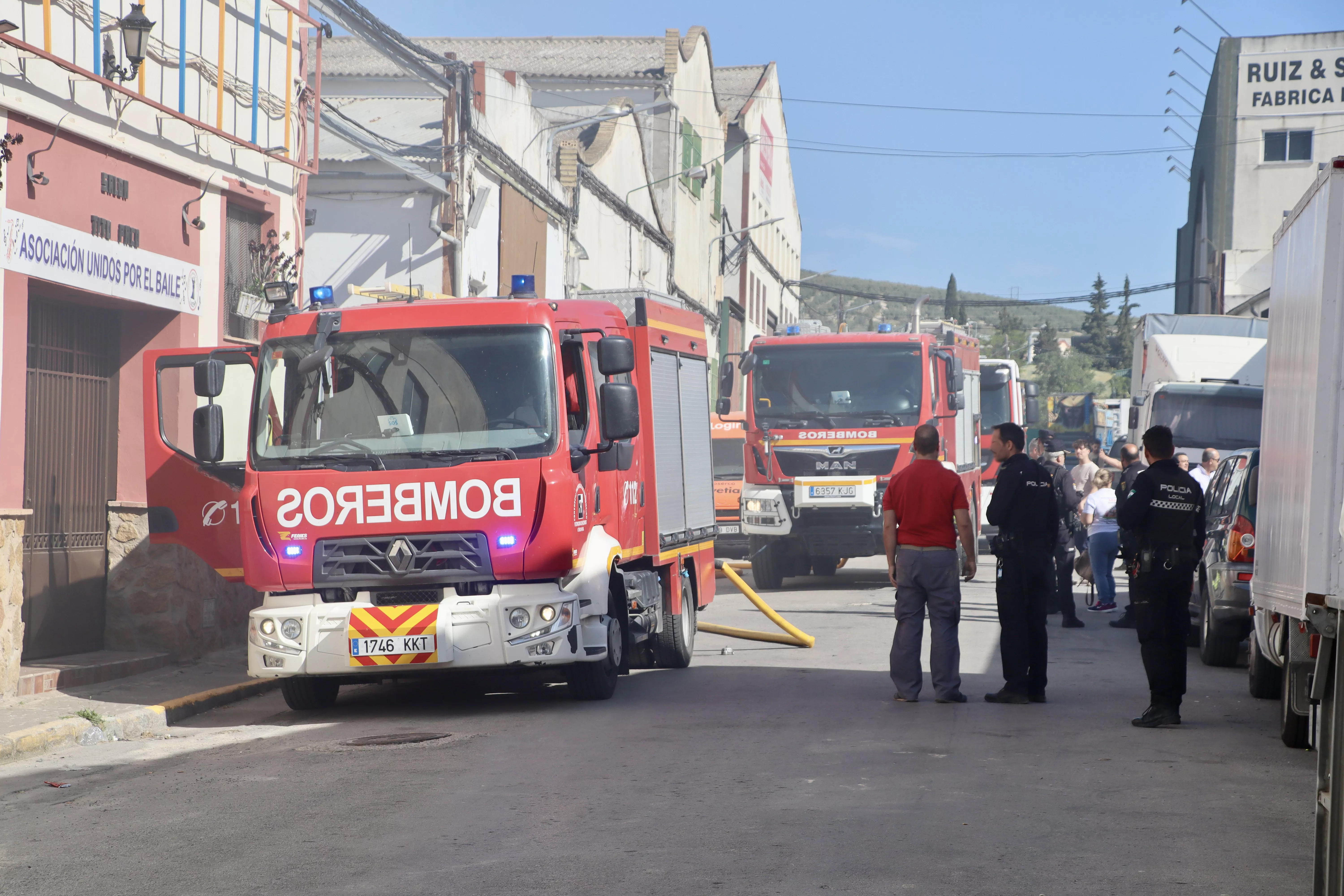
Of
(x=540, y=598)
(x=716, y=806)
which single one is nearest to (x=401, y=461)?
(x=540, y=598)

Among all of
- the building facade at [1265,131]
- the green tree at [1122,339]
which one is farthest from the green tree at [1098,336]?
the building facade at [1265,131]

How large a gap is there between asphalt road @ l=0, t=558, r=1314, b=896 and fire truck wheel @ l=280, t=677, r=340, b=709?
15 cm

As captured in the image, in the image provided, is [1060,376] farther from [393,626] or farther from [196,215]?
[393,626]

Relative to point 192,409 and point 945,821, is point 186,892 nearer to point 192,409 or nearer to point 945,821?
point 945,821

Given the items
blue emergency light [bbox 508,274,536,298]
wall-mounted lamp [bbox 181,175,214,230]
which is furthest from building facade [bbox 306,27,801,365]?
blue emergency light [bbox 508,274,536,298]

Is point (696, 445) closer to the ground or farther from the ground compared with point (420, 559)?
farther from the ground

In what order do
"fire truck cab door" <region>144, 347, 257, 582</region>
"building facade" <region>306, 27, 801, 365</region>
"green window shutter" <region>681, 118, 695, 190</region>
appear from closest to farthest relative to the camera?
"fire truck cab door" <region>144, 347, 257, 582</region>, "building facade" <region>306, 27, 801, 365</region>, "green window shutter" <region>681, 118, 695, 190</region>

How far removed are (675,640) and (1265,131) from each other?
49128 mm

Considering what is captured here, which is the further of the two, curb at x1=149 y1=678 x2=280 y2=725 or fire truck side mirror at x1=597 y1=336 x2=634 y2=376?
curb at x1=149 y1=678 x2=280 y2=725

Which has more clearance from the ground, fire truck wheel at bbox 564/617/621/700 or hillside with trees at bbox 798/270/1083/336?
hillside with trees at bbox 798/270/1083/336

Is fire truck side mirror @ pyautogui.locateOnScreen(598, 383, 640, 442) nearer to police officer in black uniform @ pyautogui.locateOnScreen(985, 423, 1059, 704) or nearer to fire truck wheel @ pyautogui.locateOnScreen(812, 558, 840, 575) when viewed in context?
police officer in black uniform @ pyautogui.locateOnScreen(985, 423, 1059, 704)

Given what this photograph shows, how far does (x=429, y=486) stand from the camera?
9555 millimetres

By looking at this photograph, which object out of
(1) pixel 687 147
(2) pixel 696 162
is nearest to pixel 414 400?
(1) pixel 687 147

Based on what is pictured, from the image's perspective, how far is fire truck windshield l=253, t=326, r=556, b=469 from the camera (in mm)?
9727
